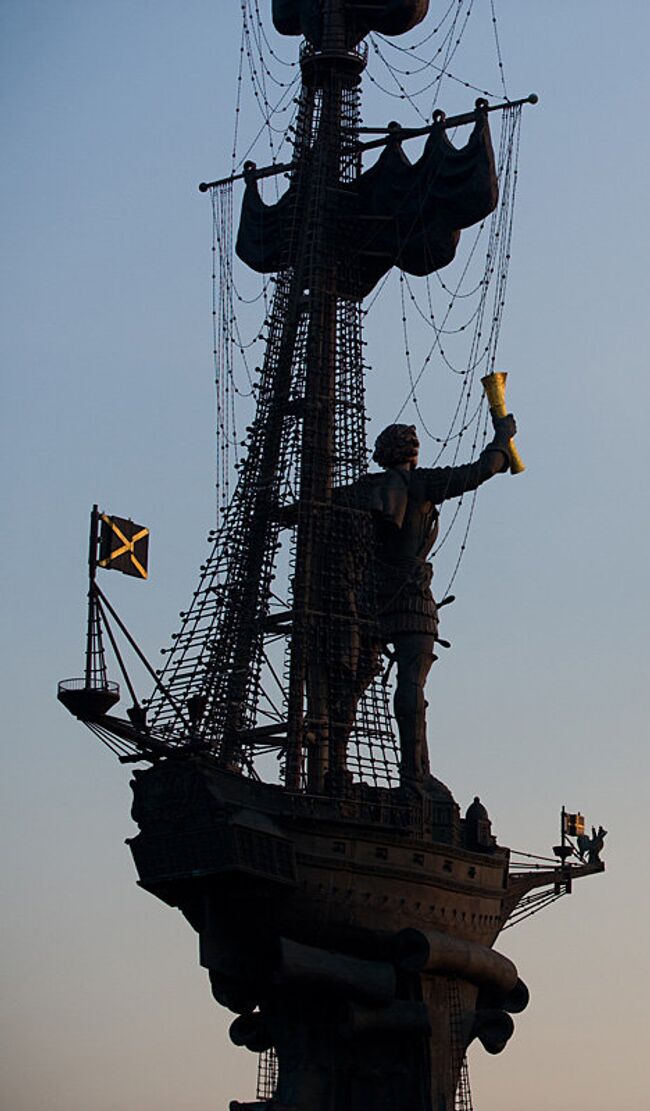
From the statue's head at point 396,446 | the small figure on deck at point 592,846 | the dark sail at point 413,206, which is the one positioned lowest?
the small figure on deck at point 592,846

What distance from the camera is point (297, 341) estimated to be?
67.8 m

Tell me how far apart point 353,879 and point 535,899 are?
7460 millimetres

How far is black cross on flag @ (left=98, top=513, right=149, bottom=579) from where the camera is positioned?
60.3m

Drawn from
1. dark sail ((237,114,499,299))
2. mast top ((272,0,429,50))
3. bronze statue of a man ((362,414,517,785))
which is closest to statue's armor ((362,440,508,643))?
bronze statue of a man ((362,414,517,785))

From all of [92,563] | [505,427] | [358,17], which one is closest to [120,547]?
[92,563]

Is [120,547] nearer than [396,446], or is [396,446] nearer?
[120,547]

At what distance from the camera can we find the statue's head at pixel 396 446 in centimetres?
6575

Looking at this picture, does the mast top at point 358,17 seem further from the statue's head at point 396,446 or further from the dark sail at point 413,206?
the statue's head at point 396,446

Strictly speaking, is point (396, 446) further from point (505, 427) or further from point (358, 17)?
point (358, 17)

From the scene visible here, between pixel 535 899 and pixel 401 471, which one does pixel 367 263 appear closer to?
pixel 401 471

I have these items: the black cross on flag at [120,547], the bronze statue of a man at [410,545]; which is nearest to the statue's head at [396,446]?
the bronze statue of a man at [410,545]

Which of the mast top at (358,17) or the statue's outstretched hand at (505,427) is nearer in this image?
the statue's outstretched hand at (505,427)

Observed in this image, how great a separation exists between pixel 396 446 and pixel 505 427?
2265 mm

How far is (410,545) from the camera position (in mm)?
65625
